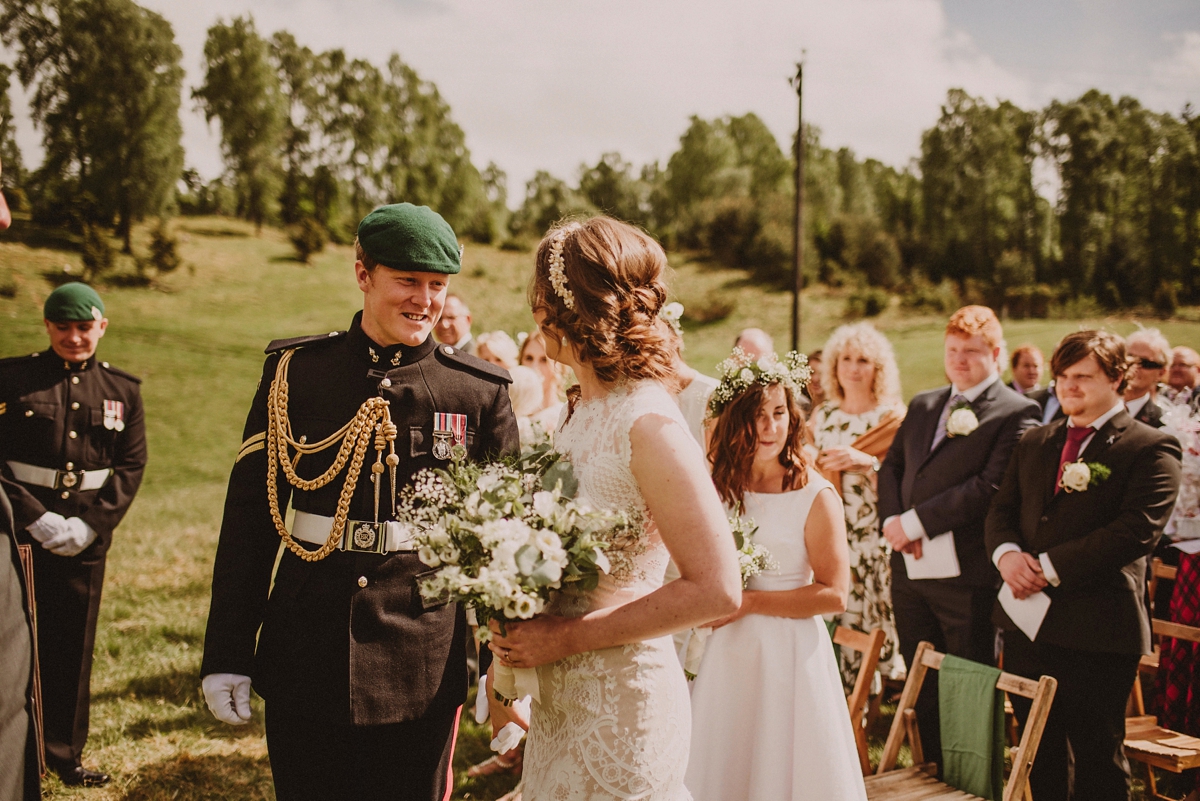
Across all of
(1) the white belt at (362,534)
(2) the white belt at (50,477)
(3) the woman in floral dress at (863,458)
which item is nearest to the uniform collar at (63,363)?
(2) the white belt at (50,477)

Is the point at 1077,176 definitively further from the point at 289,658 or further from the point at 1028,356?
the point at 289,658

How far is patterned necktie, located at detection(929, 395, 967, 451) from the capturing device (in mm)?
4629

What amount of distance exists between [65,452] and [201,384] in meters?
17.1

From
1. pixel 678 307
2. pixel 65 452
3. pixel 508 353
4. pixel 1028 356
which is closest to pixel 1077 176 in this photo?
pixel 1028 356

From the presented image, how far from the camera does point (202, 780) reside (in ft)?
14.3

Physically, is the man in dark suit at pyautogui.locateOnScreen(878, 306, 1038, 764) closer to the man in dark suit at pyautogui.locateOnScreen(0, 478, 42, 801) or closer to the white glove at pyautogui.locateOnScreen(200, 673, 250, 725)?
the white glove at pyautogui.locateOnScreen(200, 673, 250, 725)

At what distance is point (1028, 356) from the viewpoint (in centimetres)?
825

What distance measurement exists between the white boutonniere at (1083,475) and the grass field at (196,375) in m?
3.51

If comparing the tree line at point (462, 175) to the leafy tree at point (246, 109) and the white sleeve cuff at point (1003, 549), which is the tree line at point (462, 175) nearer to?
the leafy tree at point (246, 109)

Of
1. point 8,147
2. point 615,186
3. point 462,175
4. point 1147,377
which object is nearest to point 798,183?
point 1147,377

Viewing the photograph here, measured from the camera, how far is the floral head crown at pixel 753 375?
3.46 m

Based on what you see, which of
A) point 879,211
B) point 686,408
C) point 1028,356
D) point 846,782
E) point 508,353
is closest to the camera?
point 846,782

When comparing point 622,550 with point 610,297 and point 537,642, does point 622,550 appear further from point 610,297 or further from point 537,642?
point 610,297

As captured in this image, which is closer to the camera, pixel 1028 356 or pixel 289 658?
pixel 289 658
